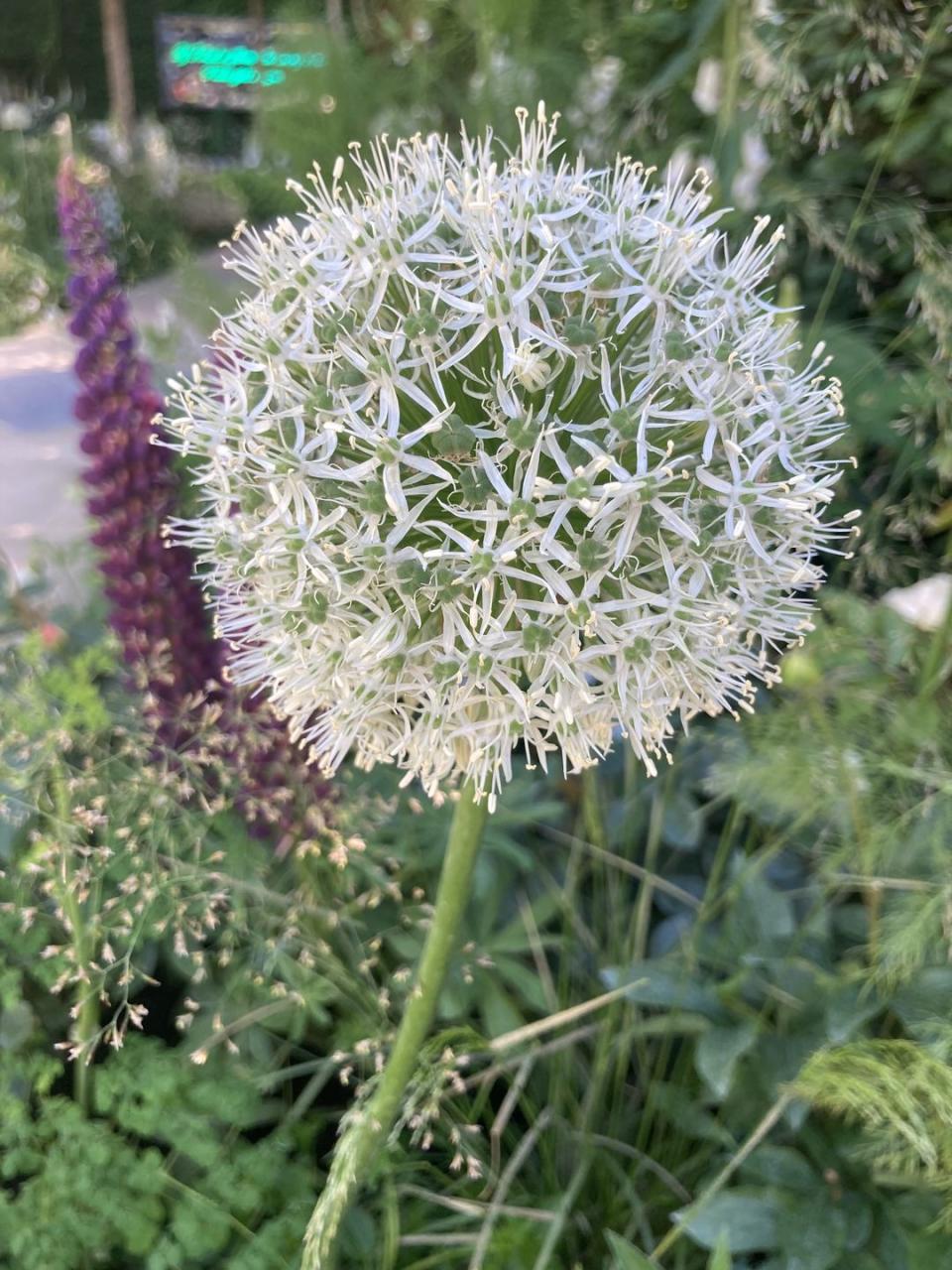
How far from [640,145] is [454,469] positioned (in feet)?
3.43

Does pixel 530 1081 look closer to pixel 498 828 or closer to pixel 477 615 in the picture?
pixel 498 828

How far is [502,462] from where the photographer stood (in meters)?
0.49

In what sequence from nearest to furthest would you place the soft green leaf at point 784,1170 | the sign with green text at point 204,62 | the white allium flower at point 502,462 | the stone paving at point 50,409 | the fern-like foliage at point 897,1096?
the white allium flower at point 502,462
the fern-like foliage at point 897,1096
the soft green leaf at point 784,1170
the stone paving at point 50,409
the sign with green text at point 204,62

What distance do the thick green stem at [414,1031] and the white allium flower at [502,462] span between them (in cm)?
6

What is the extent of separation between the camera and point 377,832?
0.87 m

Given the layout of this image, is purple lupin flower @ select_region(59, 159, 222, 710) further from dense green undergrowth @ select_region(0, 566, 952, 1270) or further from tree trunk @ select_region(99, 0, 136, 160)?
tree trunk @ select_region(99, 0, 136, 160)

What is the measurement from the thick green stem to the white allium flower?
55mm

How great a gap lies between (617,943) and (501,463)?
2.30 feet

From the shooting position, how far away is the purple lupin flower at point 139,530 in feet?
2.56

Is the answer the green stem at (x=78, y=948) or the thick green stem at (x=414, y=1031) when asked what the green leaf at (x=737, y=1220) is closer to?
the thick green stem at (x=414, y=1031)

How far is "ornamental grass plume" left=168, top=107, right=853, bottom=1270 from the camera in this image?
0.47 meters

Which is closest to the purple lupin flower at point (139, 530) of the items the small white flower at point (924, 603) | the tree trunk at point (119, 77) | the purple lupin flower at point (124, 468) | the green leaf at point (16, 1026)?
the purple lupin flower at point (124, 468)

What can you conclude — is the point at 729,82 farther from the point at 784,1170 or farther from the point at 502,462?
the point at 784,1170

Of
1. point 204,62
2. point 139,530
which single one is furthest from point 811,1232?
point 204,62
